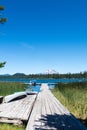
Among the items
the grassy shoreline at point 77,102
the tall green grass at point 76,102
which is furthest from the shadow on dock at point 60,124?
the tall green grass at point 76,102

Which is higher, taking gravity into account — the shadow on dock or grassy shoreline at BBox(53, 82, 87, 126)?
grassy shoreline at BBox(53, 82, 87, 126)

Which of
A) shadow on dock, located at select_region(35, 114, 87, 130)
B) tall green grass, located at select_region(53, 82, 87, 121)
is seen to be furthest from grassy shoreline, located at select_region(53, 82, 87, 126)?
shadow on dock, located at select_region(35, 114, 87, 130)

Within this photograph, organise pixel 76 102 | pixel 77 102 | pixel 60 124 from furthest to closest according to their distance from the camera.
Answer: pixel 76 102 → pixel 77 102 → pixel 60 124

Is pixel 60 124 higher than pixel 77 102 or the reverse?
the reverse

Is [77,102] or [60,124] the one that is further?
[77,102]

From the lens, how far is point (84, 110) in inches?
563

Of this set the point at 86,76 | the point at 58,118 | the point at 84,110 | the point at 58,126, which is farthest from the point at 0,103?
the point at 86,76

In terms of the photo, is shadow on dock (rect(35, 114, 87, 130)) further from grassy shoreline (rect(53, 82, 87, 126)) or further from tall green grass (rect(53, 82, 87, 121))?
tall green grass (rect(53, 82, 87, 121))

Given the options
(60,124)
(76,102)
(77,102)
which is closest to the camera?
(60,124)

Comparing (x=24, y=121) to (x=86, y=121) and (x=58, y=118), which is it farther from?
(x=86, y=121)

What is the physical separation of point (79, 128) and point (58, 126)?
0.81m

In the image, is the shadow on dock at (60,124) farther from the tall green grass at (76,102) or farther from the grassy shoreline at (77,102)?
the tall green grass at (76,102)

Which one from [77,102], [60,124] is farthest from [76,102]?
[60,124]

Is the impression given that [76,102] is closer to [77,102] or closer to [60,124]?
[77,102]
